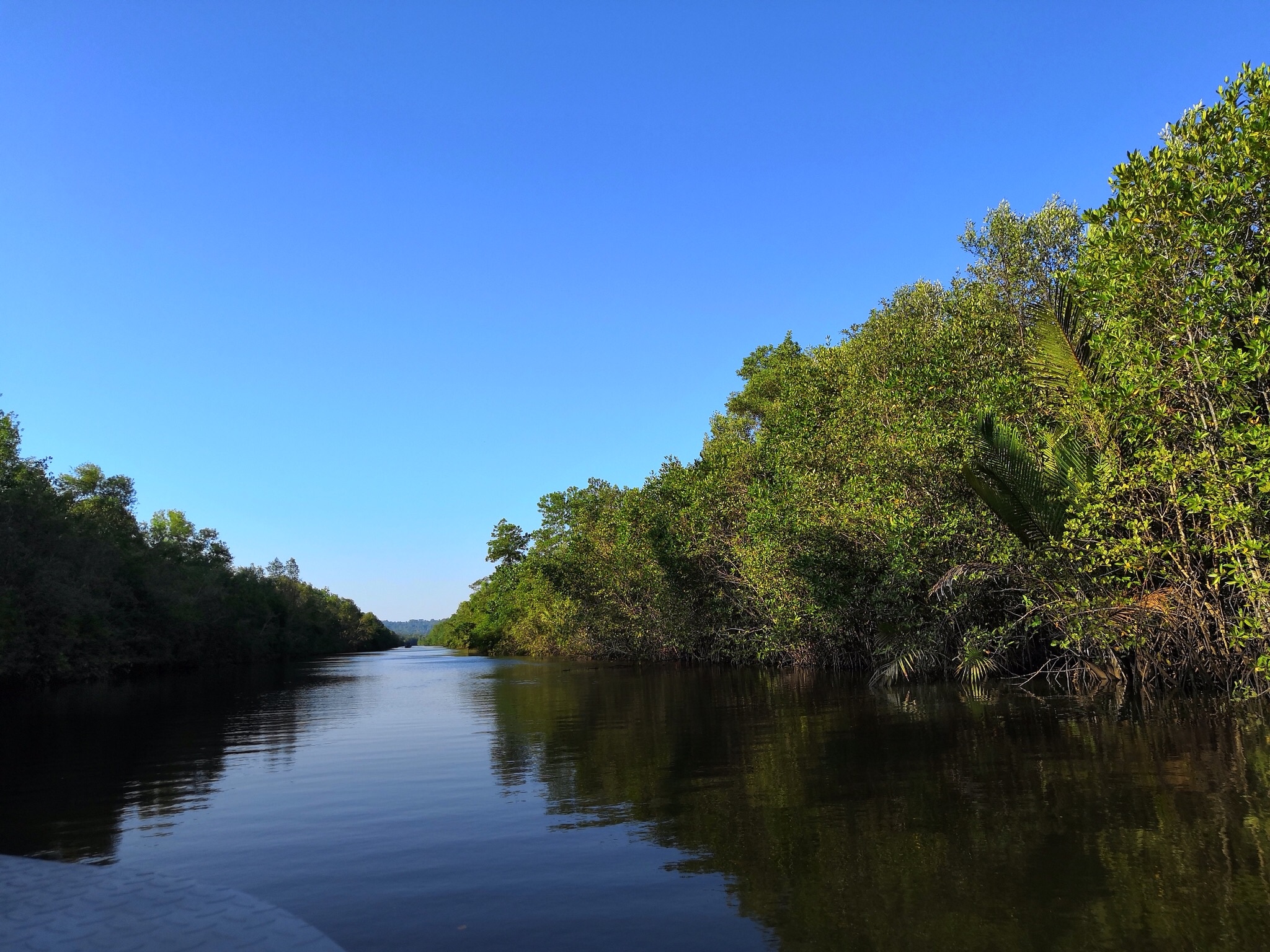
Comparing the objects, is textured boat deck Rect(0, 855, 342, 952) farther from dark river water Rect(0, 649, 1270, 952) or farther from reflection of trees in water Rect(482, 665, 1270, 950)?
reflection of trees in water Rect(482, 665, 1270, 950)

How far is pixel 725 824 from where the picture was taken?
30.0 feet

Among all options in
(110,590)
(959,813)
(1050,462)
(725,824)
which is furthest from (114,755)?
(110,590)

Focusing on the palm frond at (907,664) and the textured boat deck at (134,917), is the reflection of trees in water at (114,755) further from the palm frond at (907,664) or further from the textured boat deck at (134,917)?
the palm frond at (907,664)

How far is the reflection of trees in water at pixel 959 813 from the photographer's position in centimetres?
594

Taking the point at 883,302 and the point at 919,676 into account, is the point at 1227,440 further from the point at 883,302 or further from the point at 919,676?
the point at 883,302

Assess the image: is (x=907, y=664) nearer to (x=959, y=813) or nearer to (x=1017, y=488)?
(x=1017, y=488)

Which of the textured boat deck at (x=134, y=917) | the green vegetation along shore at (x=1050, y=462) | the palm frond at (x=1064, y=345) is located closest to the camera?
the textured boat deck at (x=134, y=917)

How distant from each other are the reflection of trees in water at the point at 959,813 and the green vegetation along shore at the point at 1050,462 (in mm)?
2484

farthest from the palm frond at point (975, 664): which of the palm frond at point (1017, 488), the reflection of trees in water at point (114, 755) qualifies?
the reflection of trees in water at point (114, 755)

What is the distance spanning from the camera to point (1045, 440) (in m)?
18.0

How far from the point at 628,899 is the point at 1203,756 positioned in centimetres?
956

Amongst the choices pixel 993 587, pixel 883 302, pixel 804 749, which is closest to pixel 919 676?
pixel 993 587

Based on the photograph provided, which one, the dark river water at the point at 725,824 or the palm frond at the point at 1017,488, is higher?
the palm frond at the point at 1017,488

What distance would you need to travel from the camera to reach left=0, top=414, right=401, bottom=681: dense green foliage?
42906mm
